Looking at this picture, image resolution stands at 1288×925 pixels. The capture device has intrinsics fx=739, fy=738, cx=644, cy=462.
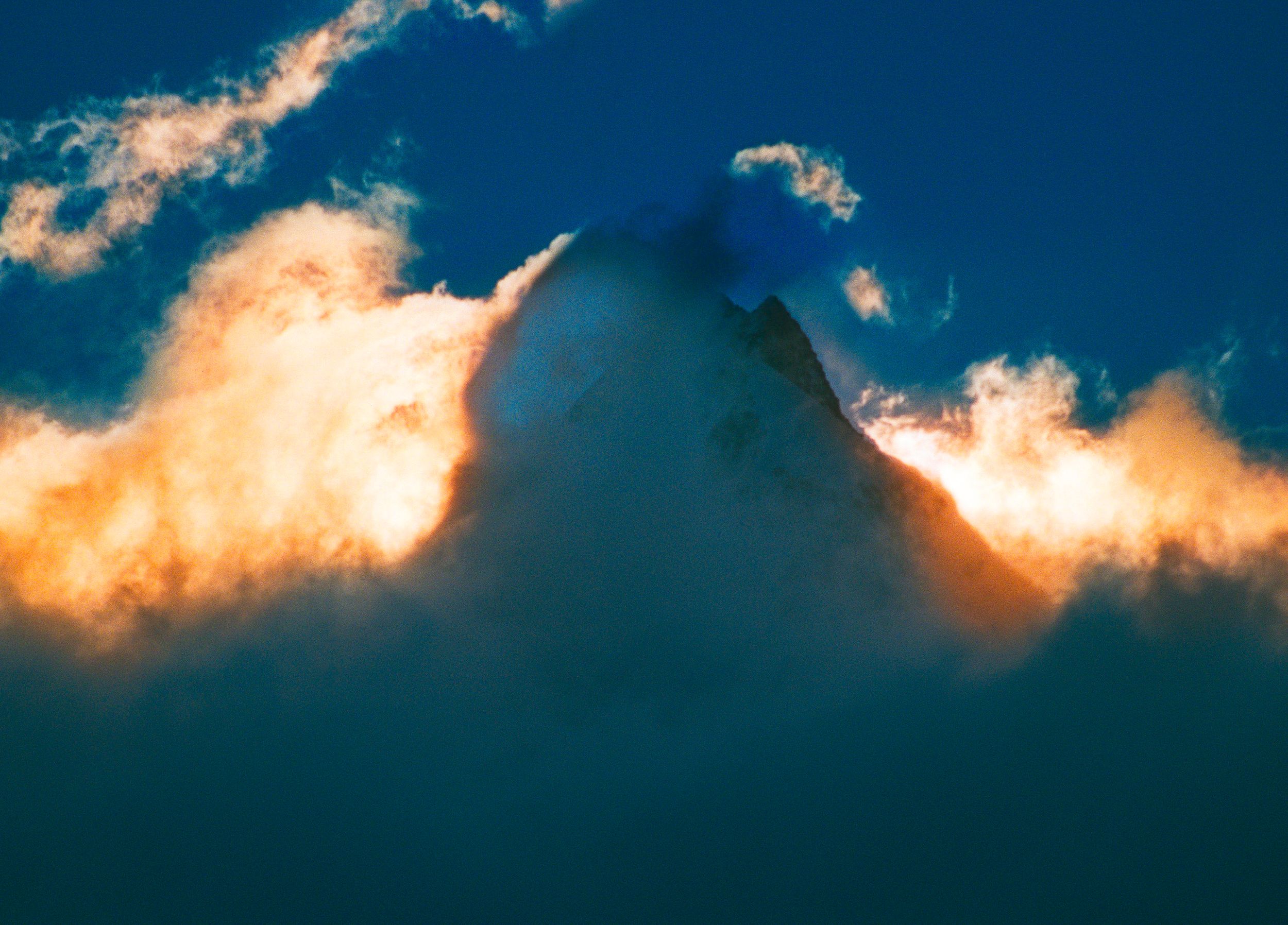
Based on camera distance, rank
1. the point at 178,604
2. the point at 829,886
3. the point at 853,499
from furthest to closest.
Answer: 1. the point at 829,886
2. the point at 853,499
3. the point at 178,604

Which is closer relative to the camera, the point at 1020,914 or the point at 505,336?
the point at 505,336

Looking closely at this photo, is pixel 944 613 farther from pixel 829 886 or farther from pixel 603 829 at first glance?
pixel 603 829

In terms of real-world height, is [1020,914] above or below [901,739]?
below

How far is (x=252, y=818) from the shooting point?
6931 cm

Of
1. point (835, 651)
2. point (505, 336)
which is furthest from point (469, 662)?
point (835, 651)

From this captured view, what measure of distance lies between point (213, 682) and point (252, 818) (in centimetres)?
1478

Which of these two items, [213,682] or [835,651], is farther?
[835,651]

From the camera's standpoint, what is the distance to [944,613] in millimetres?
78625

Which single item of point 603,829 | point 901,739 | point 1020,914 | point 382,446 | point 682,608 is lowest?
point 1020,914

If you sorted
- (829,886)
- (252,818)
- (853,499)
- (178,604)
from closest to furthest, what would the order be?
(178,604) < (252,818) < (853,499) < (829,886)

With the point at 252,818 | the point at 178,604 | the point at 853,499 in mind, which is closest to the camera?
the point at 178,604

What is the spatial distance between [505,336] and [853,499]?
38590 mm

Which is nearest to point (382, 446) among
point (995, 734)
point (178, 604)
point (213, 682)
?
point (178, 604)

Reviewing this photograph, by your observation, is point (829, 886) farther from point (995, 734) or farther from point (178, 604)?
point (178, 604)
